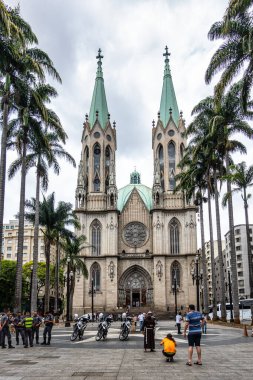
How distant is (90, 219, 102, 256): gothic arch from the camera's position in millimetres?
58125

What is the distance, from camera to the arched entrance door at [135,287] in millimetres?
57875

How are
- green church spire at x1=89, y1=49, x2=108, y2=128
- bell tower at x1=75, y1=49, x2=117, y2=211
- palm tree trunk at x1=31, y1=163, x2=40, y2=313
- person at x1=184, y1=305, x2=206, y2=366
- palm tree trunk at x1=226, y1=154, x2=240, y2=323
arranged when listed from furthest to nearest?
green church spire at x1=89, y1=49, x2=108, y2=128
bell tower at x1=75, y1=49, x2=117, y2=211
palm tree trunk at x1=31, y1=163, x2=40, y2=313
palm tree trunk at x1=226, y1=154, x2=240, y2=323
person at x1=184, y1=305, x2=206, y2=366

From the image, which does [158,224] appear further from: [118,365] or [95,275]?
[118,365]

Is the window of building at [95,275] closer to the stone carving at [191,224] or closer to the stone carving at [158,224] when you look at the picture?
the stone carving at [158,224]

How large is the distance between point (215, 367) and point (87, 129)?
56.5 metres

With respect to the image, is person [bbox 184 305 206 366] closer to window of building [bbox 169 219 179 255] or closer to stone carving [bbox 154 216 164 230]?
stone carving [bbox 154 216 164 230]

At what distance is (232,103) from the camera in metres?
31.4

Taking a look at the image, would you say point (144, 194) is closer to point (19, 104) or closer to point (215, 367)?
point (19, 104)

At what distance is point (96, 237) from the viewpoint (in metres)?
58.6

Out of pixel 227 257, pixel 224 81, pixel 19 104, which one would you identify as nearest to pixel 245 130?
pixel 224 81

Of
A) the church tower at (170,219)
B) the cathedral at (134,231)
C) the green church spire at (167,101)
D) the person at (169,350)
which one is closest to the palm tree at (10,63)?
the person at (169,350)

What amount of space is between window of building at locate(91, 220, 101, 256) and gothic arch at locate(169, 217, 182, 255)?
995 centimetres

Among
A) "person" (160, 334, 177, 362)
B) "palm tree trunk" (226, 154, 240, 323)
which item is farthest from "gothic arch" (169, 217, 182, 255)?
"person" (160, 334, 177, 362)

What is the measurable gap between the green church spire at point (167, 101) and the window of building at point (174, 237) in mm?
15836
